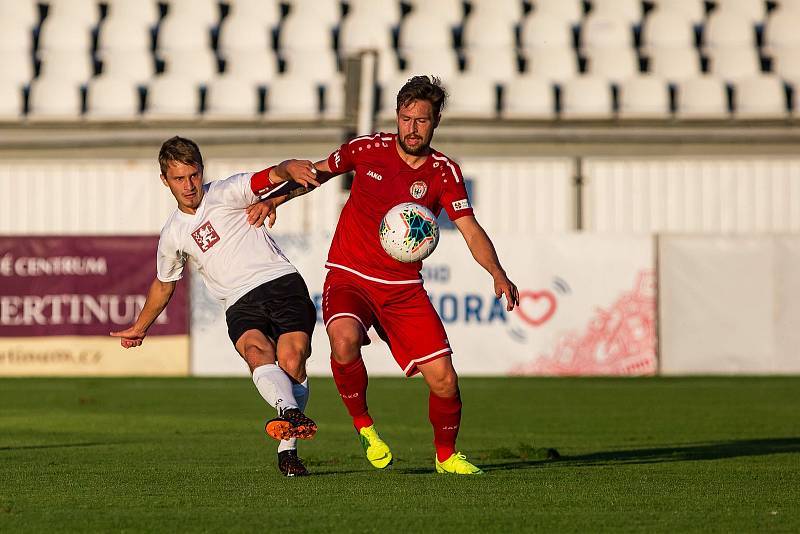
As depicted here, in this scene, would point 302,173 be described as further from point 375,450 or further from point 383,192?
point 375,450

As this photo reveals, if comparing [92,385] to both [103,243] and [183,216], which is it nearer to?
[103,243]

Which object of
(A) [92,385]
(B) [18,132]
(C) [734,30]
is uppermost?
(C) [734,30]

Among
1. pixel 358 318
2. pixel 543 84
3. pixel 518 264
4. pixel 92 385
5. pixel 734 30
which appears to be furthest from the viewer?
pixel 734 30

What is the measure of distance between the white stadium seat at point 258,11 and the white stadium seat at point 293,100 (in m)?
2.23

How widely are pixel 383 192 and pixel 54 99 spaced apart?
16.9 metres

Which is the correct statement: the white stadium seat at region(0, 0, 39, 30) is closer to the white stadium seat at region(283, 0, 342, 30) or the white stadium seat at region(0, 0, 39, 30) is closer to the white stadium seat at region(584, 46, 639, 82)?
the white stadium seat at region(283, 0, 342, 30)

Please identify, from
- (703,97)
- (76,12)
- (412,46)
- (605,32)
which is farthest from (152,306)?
(76,12)

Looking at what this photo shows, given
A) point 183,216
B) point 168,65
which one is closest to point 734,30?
point 168,65

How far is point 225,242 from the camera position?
26.4 ft

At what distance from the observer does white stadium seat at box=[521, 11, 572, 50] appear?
24.8 metres

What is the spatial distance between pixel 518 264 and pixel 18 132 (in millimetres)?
8543

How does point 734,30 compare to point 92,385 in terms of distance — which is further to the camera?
point 734,30

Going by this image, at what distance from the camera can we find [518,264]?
18984mm

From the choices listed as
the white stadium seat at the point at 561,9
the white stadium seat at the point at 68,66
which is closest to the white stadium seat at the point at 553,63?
the white stadium seat at the point at 561,9
